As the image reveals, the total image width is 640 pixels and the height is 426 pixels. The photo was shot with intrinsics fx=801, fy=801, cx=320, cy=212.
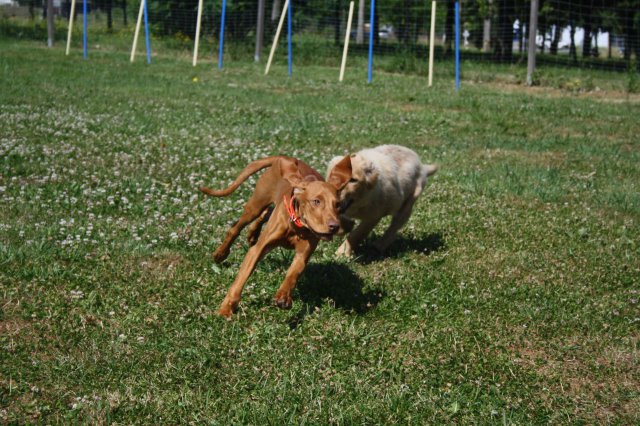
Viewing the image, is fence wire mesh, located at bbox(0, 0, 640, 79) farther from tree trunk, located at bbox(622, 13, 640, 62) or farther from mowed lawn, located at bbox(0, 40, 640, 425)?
mowed lawn, located at bbox(0, 40, 640, 425)

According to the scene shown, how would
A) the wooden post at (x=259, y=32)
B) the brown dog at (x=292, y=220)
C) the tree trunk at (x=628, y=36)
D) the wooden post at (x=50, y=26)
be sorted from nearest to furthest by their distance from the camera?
the brown dog at (x=292, y=220)
the wooden post at (x=259, y=32)
the wooden post at (x=50, y=26)
the tree trunk at (x=628, y=36)

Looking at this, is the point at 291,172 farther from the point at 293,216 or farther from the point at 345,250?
the point at 345,250

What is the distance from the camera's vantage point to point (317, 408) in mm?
4109

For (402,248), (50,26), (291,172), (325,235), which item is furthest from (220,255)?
(50,26)

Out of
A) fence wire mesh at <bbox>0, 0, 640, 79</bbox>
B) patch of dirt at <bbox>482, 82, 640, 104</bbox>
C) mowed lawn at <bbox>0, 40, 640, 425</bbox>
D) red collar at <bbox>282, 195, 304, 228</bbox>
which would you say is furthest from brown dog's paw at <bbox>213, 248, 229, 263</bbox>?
fence wire mesh at <bbox>0, 0, 640, 79</bbox>

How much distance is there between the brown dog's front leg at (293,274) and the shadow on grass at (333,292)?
38 centimetres

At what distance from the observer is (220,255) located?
6137 mm

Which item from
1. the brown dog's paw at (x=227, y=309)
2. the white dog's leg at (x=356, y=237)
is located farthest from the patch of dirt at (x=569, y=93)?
the brown dog's paw at (x=227, y=309)

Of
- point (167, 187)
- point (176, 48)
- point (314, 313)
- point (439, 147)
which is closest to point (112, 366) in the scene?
point (314, 313)

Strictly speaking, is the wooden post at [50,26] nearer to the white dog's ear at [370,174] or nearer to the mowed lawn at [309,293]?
the mowed lawn at [309,293]

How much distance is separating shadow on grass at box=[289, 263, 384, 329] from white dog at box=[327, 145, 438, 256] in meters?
0.48

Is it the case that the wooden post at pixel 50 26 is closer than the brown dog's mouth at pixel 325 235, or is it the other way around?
the brown dog's mouth at pixel 325 235

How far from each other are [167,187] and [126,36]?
87.2 feet

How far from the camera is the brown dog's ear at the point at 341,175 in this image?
5.23 m
